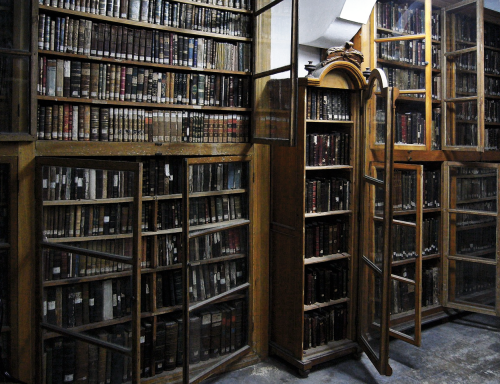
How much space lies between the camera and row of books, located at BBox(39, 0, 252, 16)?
2699mm

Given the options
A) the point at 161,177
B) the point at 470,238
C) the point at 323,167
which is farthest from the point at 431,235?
the point at 161,177

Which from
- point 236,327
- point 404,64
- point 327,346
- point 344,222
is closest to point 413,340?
point 327,346

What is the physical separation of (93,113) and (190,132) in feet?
2.18

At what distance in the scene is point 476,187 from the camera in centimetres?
421

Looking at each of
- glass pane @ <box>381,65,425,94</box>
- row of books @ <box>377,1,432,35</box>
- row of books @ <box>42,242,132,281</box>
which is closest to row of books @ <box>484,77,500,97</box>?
glass pane @ <box>381,65,425,94</box>

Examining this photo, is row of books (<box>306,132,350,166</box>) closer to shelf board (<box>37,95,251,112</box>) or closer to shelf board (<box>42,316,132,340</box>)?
shelf board (<box>37,95,251,112</box>)

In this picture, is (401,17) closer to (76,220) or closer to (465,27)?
(465,27)

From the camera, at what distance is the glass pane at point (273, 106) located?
2.91m

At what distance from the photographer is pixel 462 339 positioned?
3.95 metres

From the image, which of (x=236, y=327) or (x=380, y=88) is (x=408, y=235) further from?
(x=236, y=327)

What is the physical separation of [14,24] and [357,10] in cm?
240

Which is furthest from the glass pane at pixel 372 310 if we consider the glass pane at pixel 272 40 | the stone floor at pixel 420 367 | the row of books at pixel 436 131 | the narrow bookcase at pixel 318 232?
the glass pane at pixel 272 40

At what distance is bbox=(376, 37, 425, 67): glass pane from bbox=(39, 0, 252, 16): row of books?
161 centimetres

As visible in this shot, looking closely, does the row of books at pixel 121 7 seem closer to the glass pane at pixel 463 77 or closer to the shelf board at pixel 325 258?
the shelf board at pixel 325 258
